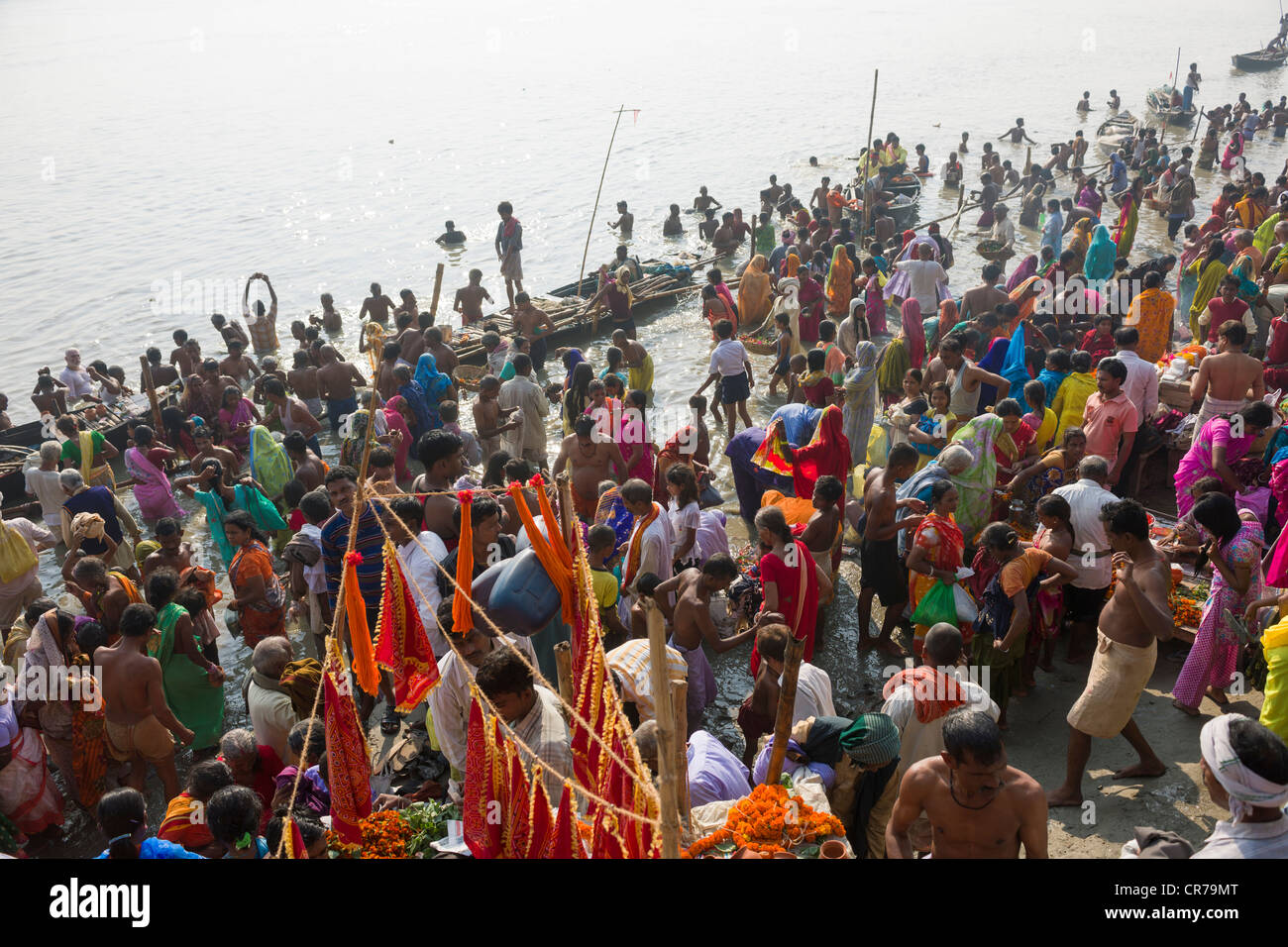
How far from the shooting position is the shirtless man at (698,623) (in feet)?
19.6

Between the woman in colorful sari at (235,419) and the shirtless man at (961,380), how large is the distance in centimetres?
706

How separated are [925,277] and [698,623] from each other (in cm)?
865

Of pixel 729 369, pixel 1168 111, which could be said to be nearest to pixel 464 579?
pixel 729 369

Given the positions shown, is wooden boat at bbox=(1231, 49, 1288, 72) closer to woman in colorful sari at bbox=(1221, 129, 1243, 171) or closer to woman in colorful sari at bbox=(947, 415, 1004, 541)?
woman in colorful sari at bbox=(1221, 129, 1243, 171)

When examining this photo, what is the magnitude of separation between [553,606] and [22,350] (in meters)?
19.8

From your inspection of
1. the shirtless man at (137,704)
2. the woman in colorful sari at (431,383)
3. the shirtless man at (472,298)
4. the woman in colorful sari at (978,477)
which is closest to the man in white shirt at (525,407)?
the woman in colorful sari at (431,383)

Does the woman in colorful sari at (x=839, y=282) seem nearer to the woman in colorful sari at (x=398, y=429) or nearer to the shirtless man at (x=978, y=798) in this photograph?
the woman in colorful sari at (x=398, y=429)

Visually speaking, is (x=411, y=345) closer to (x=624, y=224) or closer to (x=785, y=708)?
(x=785, y=708)

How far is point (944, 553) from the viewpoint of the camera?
20.9ft

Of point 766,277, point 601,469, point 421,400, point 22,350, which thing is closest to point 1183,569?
point 601,469

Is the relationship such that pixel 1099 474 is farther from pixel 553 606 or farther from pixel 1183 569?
pixel 553 606

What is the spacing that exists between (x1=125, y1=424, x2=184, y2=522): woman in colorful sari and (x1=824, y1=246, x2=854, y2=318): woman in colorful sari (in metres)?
9.56

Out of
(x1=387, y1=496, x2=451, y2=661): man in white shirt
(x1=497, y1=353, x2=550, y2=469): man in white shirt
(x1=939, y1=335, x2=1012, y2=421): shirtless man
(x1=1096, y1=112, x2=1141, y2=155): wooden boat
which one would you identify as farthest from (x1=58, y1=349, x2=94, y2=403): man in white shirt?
(x1=1096, y1=112, x2=1141, y2=155): wooden boat

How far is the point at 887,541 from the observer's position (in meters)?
7.06
